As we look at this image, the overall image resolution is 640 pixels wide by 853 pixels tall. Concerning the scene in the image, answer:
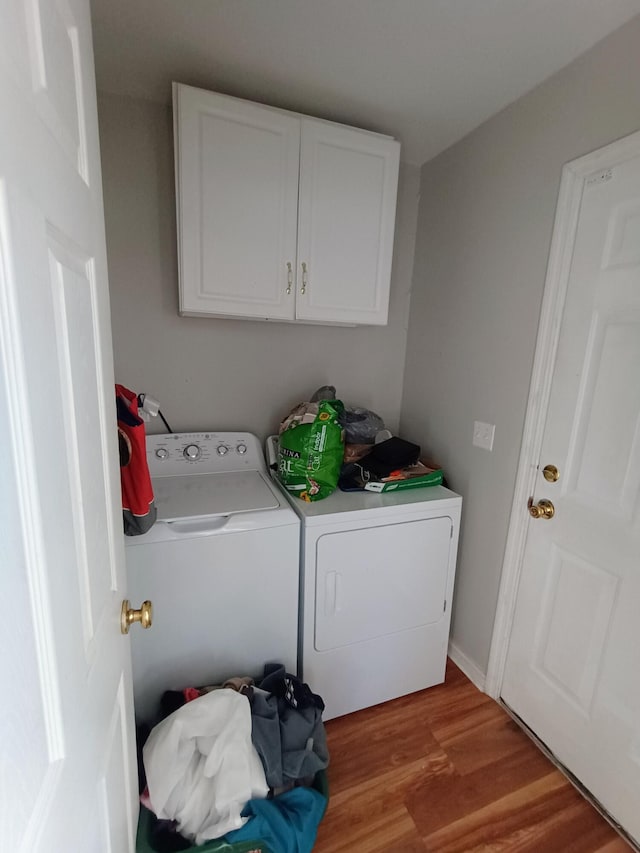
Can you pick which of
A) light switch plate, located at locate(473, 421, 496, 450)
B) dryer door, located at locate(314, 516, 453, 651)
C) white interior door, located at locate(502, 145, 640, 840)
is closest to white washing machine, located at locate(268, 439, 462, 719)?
dryer door, located at locate(314, 516, 453, 651)

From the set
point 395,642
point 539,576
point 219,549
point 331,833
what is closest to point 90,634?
point 219,549

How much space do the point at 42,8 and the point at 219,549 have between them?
125cm

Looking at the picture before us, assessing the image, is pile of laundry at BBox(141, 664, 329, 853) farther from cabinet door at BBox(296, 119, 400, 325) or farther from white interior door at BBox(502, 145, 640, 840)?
cabinet door at BBox(296, 119, 400, 325)

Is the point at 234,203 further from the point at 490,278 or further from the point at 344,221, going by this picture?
the point at 490,278

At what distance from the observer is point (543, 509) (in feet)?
4.73

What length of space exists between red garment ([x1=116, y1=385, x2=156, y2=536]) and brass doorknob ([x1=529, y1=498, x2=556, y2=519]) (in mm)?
1348

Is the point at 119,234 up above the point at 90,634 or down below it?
above

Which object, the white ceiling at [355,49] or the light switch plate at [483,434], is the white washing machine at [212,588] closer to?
the light switch plate at [483,434]

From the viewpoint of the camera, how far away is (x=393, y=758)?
4.79 feet

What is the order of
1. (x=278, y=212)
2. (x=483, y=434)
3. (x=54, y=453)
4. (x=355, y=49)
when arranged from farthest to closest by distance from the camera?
(x=483, y=434), (x=278, y=212), (x=355, y=49), (x=54, y=453)

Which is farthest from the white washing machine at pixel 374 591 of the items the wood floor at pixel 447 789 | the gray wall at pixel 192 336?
the gray wall at pixel 192 336

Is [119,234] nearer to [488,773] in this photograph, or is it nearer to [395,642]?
[395,642]

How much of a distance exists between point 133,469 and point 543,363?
1412 millimetres

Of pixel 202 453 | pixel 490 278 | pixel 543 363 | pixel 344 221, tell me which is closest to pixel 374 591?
pixel 202 453
